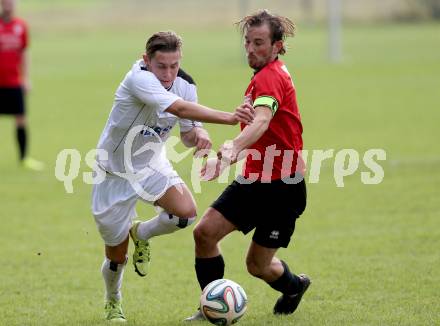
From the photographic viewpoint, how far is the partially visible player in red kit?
15.0 m

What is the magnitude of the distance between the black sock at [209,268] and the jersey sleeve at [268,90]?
1.23 meters

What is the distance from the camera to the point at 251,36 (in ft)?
20.4

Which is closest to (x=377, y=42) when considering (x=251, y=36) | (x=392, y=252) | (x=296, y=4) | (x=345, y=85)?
(x=345, y=85)

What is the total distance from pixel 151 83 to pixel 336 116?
1456 centimetres

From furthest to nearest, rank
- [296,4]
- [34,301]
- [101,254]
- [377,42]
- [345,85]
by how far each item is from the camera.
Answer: [296,4], [377,42], [345,85], [101,254], [34,301]

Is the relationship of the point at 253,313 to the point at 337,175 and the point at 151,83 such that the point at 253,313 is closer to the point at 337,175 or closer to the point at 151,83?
the point at 151,83

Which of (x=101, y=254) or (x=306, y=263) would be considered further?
(x=101, y=254)

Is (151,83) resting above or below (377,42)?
above

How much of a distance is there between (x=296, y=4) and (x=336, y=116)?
37731mm

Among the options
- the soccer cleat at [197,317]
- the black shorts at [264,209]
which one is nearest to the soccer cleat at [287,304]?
→ the black shorts at [264,209]

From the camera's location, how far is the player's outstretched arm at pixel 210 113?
19.3 feet

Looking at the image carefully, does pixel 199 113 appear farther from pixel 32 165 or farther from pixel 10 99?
pixel 10 99

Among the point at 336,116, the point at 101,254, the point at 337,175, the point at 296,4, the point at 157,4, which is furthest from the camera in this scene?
the point at 157,4

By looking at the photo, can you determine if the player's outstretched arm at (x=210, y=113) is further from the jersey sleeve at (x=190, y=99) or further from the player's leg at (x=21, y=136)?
the player's leg at (x=21, y=136)
